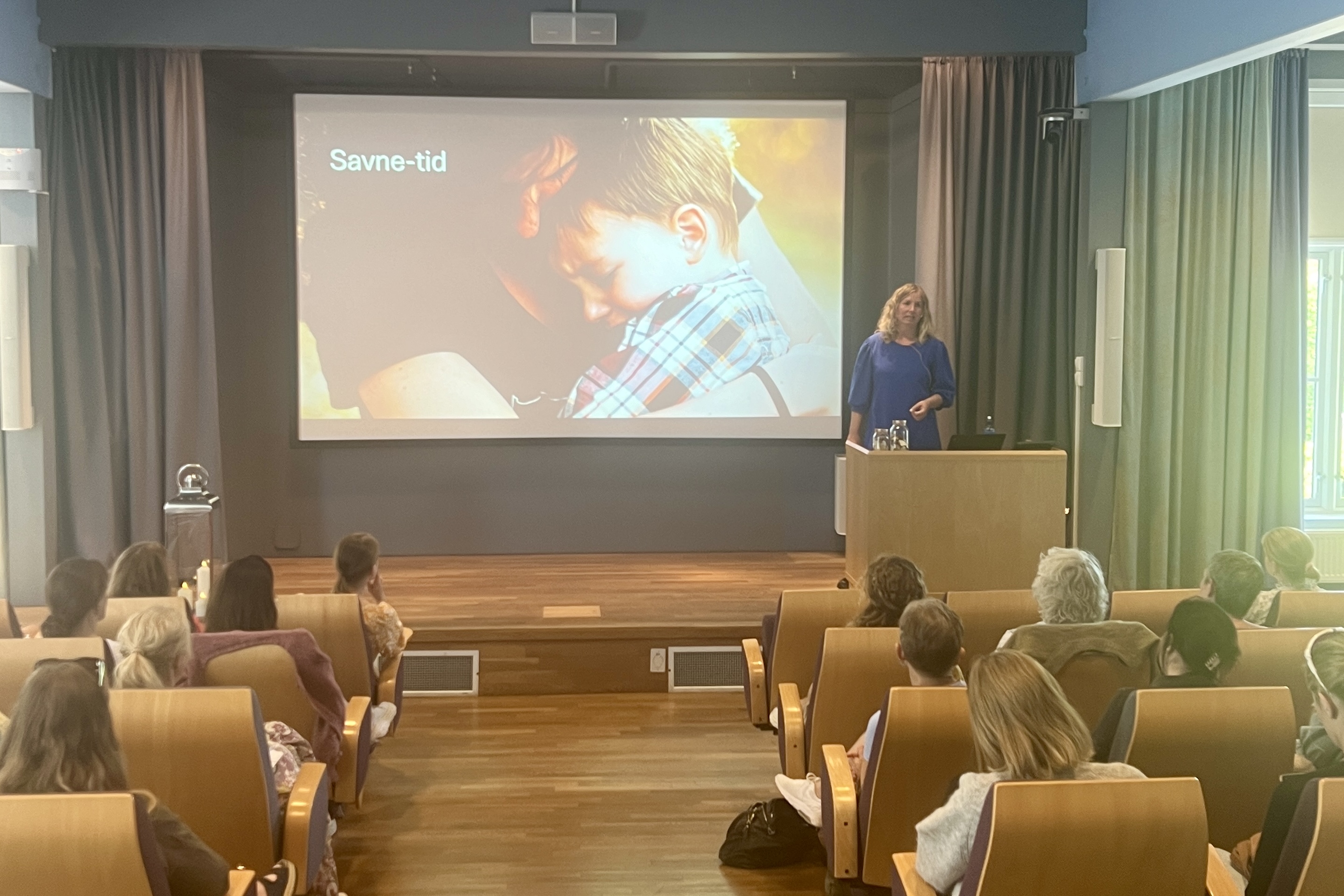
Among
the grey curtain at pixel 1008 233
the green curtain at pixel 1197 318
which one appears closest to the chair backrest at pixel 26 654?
the grey curtain at pixel 1008 233

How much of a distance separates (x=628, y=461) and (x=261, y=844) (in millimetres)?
5009

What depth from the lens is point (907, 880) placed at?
7.45ft

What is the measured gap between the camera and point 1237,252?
20.2ft

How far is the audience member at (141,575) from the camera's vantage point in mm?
3914

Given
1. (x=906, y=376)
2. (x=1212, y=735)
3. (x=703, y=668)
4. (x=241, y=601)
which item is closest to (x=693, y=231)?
(x=906, y=376)

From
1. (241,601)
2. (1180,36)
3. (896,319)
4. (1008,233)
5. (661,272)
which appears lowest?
(241,601)

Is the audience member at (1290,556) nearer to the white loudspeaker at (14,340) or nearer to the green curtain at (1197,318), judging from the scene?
the green curtain at (1197,318)

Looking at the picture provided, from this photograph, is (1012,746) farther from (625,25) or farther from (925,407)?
(625,25)

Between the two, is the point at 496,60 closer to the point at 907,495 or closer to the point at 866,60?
the point at 866,60

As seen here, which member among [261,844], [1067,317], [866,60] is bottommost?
[261,844]

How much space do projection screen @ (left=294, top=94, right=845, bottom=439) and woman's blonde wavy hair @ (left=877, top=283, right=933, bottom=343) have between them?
151cm

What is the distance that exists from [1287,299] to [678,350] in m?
3.23

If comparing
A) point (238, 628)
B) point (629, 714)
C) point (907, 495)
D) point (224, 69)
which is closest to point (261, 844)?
point (238, 628)

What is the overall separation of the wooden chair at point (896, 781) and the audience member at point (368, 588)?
1619 mm
